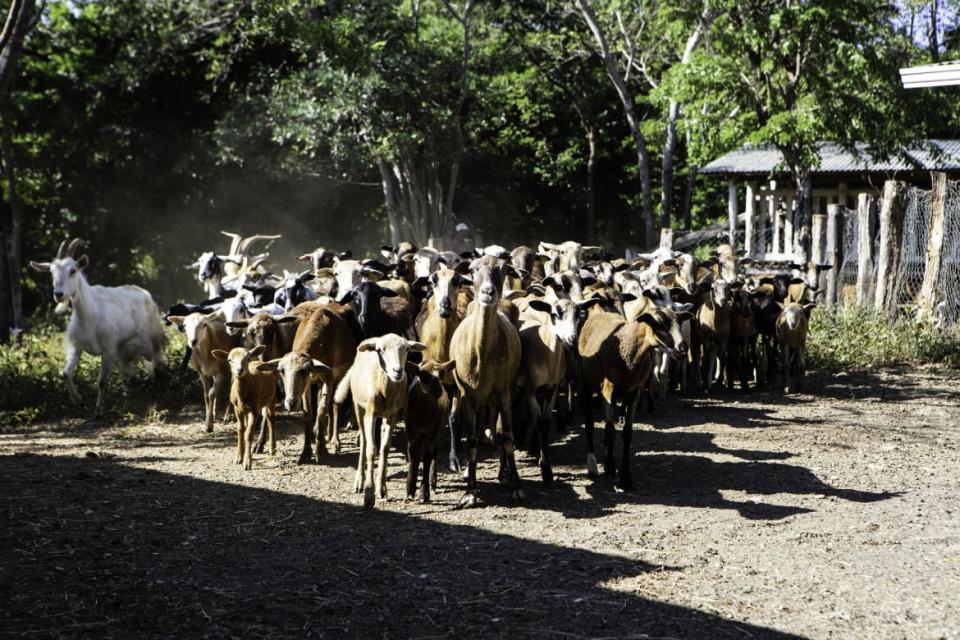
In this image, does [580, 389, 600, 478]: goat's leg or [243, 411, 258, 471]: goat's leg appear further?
[243, 411, 258, 471]: goat's leg

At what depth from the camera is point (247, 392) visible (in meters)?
9.71

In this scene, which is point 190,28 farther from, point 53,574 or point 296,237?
point 53,574

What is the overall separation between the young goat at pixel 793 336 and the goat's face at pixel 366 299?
542 cm

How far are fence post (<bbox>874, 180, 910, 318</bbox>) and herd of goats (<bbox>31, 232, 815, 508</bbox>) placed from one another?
195 centimetres

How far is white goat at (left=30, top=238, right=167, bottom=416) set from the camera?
13078 millimetres

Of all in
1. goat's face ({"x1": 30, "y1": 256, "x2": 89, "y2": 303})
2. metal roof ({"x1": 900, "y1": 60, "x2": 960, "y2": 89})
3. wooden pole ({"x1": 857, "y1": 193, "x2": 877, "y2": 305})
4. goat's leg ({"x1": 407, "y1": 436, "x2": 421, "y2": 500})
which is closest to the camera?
goat's leg ({"x1": 407, "y1": 436, "x2": 421, "y2": 500})

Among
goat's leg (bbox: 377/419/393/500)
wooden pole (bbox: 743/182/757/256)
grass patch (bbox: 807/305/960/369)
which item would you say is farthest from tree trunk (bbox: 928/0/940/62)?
goat's leg (bbox: 377/419/393/500)

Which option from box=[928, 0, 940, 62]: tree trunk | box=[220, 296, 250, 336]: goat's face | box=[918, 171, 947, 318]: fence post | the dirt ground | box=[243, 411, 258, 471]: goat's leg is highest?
box=[928, 0, 940, 62]: tree trunk

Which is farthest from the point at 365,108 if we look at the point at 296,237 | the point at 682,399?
the point at 682,399

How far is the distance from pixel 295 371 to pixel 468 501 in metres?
2.01

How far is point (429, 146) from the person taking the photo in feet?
79.9

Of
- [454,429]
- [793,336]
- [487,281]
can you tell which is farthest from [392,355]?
[793,336]

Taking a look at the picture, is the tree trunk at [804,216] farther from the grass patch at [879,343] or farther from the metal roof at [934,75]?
the metal roof at [934,75]

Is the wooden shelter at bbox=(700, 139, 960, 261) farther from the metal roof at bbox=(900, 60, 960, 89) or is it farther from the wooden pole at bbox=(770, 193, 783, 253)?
the metal roof at bbox=(900, 60, 960, 89)
